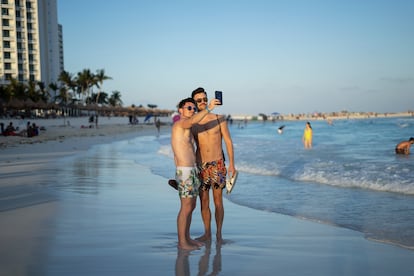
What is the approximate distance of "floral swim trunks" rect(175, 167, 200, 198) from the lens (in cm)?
393

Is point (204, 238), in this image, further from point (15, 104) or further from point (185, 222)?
point (15, 104)

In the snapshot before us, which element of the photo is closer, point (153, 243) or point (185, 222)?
point (185, 222)

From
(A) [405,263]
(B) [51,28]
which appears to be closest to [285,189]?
(A) [405,263]

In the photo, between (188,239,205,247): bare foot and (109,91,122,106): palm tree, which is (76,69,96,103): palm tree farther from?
(188,239,205,247): bare foot

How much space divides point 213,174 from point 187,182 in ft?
1.56

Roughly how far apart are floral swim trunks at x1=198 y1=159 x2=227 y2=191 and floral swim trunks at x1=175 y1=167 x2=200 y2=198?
37 centimetres

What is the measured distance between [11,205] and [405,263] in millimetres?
5900

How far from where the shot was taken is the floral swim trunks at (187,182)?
393 cm

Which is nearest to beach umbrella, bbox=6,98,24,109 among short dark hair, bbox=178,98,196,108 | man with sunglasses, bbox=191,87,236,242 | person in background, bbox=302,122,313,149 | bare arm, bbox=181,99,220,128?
person in background, bbox=302,122,313,149

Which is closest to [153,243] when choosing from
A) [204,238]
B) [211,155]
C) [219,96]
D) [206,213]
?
[204,238]

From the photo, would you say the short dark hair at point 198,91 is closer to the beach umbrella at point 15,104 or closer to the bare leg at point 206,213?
the bare leg at point 206,213

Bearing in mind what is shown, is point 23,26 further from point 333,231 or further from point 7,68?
point 333,231

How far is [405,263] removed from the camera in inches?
142

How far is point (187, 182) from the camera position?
3.94 m
